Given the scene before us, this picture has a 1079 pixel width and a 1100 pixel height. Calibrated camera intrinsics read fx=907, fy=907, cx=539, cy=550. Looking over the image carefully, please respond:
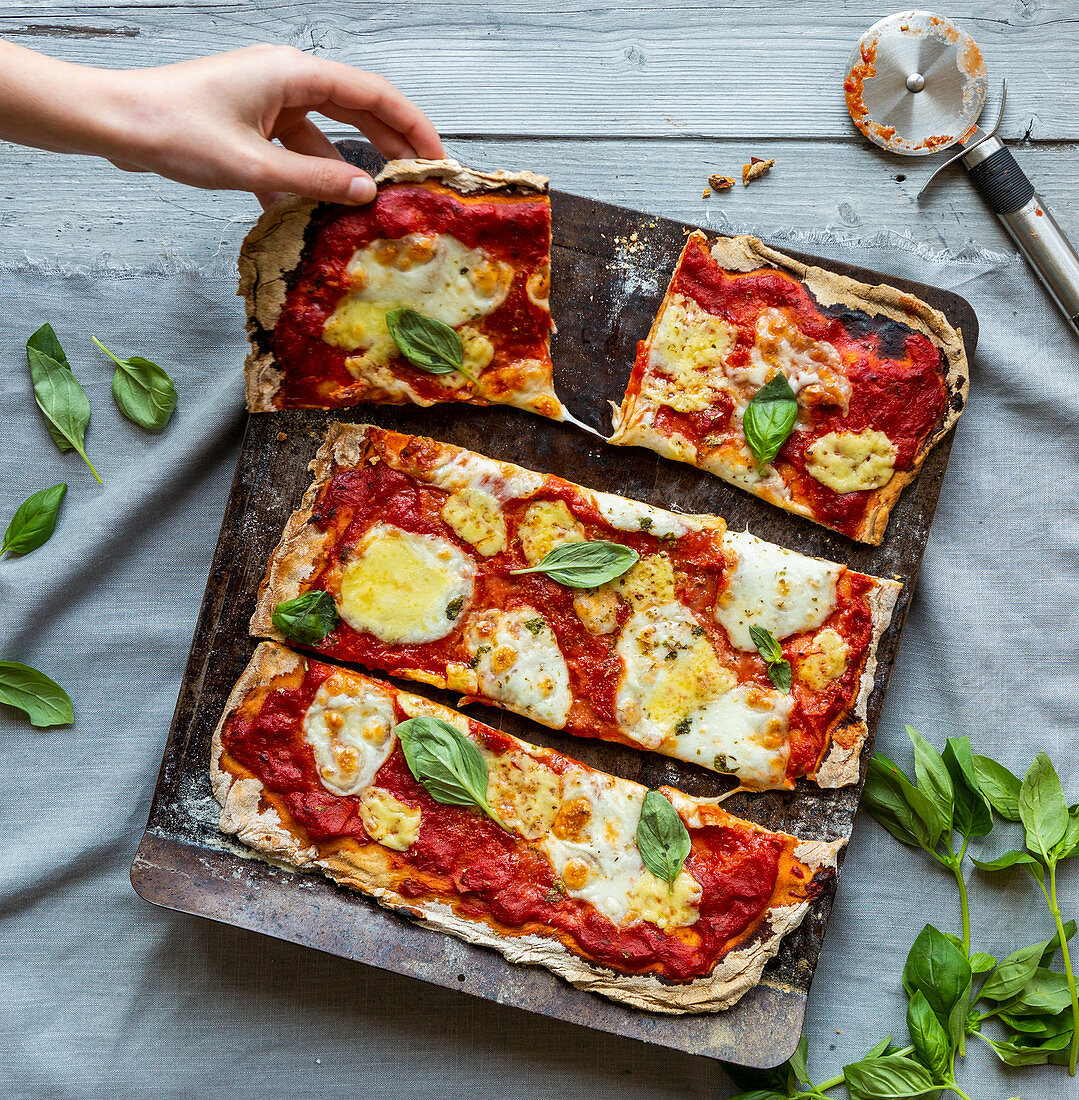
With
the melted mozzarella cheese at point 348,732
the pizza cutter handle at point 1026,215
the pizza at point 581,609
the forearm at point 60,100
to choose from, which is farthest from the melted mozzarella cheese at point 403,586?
the pizza cutter handle at point 1026,215

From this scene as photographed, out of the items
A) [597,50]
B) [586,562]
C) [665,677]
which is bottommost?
[665,677]

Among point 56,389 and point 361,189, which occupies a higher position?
point 361,189

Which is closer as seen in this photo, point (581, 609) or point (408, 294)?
point (408, 294)

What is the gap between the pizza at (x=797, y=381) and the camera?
3480mm

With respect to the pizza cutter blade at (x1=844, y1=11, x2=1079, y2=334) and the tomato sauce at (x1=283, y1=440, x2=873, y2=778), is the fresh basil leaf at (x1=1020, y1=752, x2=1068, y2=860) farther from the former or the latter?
the pizza cutter blade at (x1=844, y1=11, x2=1079, y2=334)

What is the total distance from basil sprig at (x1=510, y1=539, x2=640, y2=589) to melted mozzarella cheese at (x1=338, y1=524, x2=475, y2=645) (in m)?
0.28

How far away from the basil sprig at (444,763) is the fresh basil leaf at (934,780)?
1674 mm

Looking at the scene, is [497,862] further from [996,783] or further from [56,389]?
[56,389]

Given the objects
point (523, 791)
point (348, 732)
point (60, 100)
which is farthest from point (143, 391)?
point (523, 791)

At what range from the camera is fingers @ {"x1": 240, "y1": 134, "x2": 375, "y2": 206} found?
301 cm

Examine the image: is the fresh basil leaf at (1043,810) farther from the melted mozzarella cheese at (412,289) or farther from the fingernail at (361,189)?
the fingernail at (361,189)

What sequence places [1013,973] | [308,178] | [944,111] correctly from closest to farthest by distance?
[308,178], [1013,973], [944,111]

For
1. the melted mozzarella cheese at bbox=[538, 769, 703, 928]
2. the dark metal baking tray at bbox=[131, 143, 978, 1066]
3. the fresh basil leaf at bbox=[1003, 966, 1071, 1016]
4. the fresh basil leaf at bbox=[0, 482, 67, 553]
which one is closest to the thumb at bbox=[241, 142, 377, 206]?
the dark metal baking tray at bbox=[131, 143, 978, 1066]

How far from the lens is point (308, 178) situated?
122 inches
